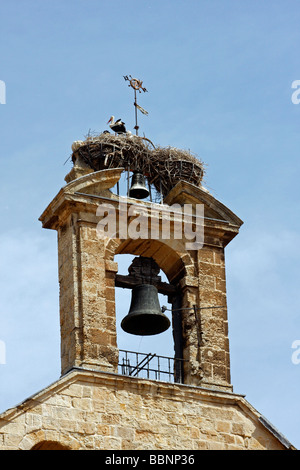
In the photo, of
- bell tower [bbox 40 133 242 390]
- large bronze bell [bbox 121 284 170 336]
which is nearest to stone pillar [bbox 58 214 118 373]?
bell tower [bbox 40 133 242 390]

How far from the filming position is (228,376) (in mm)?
25031

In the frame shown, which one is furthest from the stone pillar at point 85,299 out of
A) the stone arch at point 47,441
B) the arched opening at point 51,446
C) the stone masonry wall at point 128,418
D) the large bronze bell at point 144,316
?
the arched opening at point 51,446

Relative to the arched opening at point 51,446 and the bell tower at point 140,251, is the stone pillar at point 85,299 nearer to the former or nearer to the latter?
the bell tower at point 140,251

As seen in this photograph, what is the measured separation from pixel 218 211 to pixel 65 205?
246 cm

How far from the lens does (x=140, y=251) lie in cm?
2581

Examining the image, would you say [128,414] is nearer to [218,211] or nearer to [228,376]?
[228,376]

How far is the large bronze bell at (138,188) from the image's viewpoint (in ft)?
86.1

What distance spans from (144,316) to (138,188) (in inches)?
84.7

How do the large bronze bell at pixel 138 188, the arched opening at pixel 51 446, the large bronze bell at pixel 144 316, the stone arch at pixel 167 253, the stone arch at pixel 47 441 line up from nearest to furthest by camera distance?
the stone arch at pixel 47 441, the arched opening at pixel 51 446, the large bronze bell at pixel 144 316, the stone arch at pixel 167 253, the large bronze bell at pixel 138 188

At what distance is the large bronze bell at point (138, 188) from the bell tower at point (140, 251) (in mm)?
15

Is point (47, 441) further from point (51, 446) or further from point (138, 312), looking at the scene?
point (138, 312)

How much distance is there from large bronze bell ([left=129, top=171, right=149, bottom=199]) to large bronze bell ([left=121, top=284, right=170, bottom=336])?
5.11 ft

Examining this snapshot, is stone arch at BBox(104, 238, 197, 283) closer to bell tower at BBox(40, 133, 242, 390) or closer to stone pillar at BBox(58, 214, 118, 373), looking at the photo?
bell tower at BBox(40, 133, 242, 390)

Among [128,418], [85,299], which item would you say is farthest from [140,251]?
[128,418]
